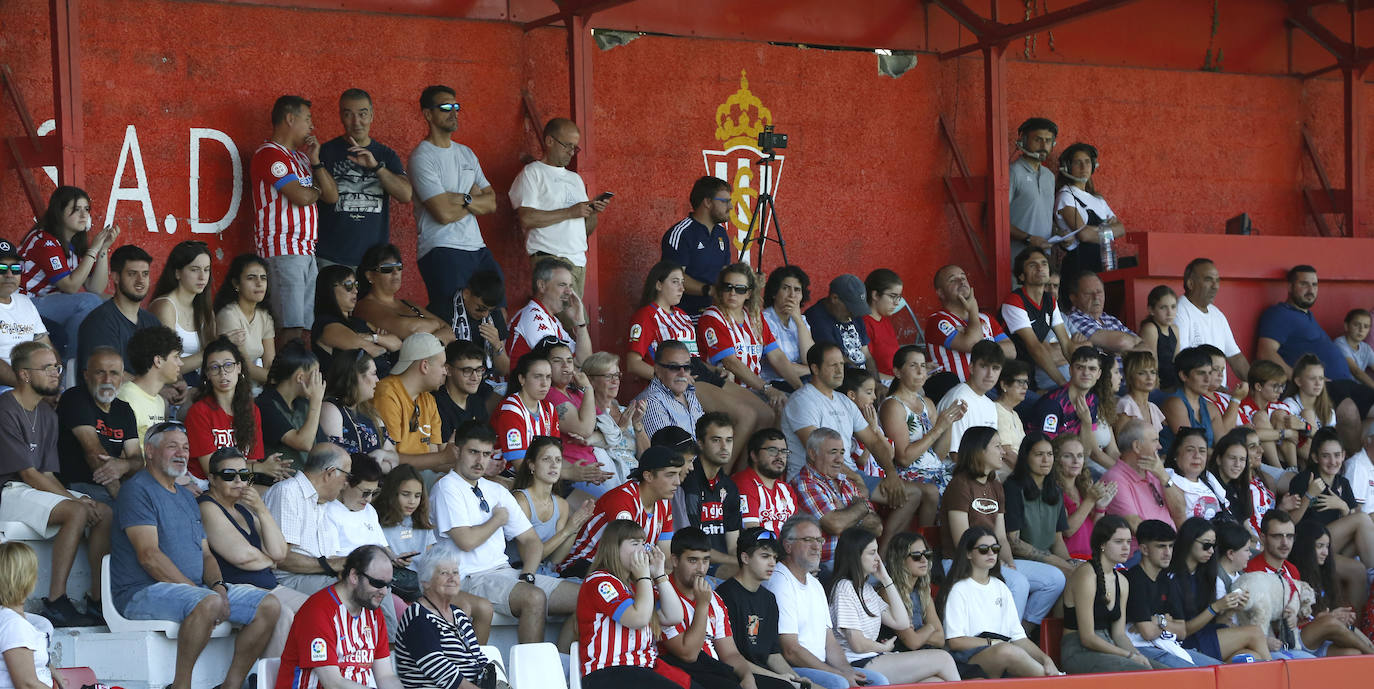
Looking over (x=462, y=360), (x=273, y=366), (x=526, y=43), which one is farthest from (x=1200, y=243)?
(x=273, y=366)

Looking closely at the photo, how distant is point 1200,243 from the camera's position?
1319cm

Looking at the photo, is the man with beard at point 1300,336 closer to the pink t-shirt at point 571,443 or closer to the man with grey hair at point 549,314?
the man with grey hair at point 549,314

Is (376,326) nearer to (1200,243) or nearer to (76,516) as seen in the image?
(76,516)

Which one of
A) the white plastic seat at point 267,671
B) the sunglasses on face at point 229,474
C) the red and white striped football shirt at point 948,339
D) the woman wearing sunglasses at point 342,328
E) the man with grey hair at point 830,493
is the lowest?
the white plastic seat at point 267,671

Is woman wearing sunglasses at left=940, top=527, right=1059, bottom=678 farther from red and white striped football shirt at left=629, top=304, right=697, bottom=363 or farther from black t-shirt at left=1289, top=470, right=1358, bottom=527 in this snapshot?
black t-shirt at left=1289, top=470, right=1358, bottom=527

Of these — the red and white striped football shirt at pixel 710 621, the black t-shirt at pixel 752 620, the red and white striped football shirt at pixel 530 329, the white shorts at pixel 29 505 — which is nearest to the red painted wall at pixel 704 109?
the red and white striped football shirt at pixel 530 329

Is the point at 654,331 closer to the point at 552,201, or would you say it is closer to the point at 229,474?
the point at 552,201

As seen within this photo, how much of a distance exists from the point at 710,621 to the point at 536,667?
3.30 ft

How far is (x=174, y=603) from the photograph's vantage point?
7.15 metres

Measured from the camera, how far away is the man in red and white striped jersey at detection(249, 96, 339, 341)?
10352mm

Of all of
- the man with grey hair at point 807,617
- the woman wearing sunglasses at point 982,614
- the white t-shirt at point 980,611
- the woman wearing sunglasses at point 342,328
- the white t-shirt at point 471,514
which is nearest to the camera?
the white t-shirt at point 471,514

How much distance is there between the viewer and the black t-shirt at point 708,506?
914 cm

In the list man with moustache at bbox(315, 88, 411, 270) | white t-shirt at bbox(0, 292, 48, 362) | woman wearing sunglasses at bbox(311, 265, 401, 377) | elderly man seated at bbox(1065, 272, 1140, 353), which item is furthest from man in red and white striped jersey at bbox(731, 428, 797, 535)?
white t-shirt at bbox(0, 292, 48, 362)

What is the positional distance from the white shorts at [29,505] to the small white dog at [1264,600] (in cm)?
634
